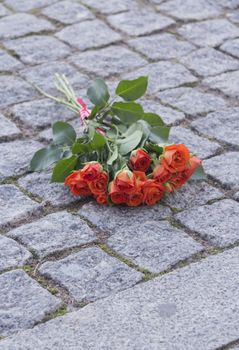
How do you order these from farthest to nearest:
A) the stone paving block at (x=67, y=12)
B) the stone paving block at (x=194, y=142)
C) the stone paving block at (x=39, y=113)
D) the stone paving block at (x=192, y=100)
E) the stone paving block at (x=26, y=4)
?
the stone paving block at (x=26, y=4) < the stone paving block at (x=67, y=12) < the stone paving block at (x=192, y=100) < the stone paving block at (x=39, y=113) < the stone paving block at (x=194, y=142)

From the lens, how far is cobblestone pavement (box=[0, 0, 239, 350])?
2824mm

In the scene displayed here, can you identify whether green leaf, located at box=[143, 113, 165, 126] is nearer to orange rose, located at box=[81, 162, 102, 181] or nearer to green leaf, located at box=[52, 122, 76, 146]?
green leaf, located at box=[52, 122, 76, 146]

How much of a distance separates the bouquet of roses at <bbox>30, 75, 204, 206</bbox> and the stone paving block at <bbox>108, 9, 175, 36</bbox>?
1.43 m

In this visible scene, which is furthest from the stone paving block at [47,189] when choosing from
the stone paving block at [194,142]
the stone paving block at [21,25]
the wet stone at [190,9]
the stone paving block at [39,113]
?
the wet stone at [190,9]

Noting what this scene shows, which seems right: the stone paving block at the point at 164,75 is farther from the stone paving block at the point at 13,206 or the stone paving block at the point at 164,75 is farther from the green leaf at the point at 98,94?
the stone paving block at the point at 13,206

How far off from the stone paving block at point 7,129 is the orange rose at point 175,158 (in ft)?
2.98

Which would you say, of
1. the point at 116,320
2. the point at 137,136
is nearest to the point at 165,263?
the point at 116,320

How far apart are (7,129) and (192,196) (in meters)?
0.98

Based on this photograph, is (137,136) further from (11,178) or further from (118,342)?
(118,342)

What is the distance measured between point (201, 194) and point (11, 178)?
778 millimetres

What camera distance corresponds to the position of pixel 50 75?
4605mm

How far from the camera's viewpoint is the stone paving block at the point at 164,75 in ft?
14.8

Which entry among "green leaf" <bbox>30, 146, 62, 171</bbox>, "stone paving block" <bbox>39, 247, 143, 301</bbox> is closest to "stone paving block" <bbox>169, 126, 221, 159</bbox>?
"green leaf" <bbox>30, 146, 62, 171</bbox>

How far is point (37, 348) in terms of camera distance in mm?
2709
